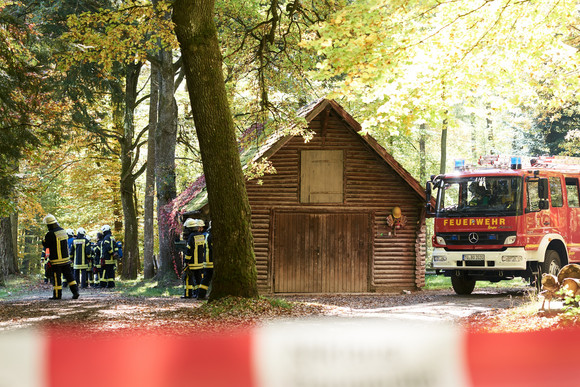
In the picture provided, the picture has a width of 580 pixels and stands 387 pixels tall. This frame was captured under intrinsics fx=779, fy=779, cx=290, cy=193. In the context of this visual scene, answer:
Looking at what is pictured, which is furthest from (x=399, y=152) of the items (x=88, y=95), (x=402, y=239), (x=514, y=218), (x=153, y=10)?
(x=153, y=10)

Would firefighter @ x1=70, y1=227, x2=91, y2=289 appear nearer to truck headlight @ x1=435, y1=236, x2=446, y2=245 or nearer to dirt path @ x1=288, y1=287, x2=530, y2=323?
dirt path @ x1=288, y1=287, x2=530, y2=323

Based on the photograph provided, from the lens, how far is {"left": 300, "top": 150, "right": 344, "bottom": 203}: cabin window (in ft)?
79.9

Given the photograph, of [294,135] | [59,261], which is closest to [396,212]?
[294,135]

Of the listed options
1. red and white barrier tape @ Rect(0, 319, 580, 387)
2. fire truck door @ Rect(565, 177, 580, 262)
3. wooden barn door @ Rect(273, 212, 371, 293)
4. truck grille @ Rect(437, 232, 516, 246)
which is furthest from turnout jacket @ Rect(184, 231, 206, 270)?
red and white barrier tape @ Rect(0, 319, 580, 387)

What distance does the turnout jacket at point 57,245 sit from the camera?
1789 cm

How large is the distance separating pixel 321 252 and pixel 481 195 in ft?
21.1

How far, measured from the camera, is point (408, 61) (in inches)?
621

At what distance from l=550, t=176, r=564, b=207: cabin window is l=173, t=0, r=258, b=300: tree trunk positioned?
911 cm

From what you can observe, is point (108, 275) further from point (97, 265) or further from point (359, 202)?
point (359, 202)

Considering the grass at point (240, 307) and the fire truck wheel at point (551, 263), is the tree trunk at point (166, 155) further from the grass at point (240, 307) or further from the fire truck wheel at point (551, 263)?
the grass at point (240, 307)

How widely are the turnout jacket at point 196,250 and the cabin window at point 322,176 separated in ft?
18.9

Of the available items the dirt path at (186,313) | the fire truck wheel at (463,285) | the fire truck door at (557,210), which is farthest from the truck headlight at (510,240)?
the fire truck wheel at (463,285)

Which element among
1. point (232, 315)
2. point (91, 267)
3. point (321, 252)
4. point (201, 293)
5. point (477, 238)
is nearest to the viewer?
point (232, 315)

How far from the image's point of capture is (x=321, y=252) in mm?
24469
